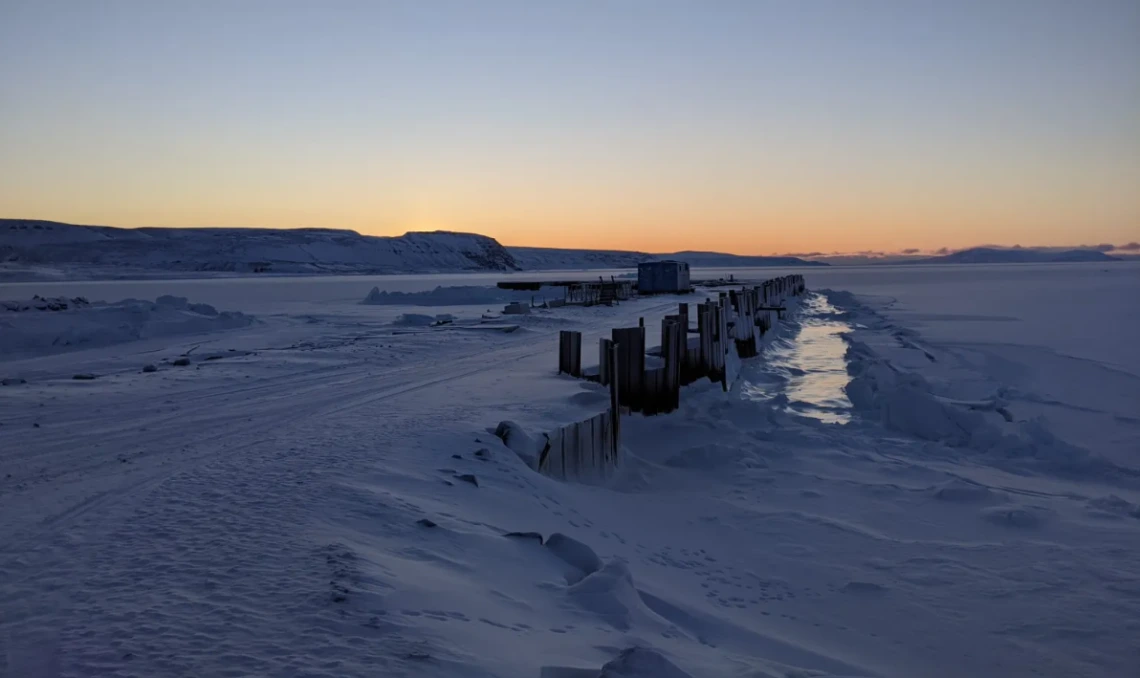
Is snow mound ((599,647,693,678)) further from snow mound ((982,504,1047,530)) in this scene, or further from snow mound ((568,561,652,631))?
snow mound ((982,504,1047,530))

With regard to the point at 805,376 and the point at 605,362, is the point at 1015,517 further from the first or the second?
the point at 805,376

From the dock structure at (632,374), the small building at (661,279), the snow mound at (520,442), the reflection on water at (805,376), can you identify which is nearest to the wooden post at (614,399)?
the dock structure at (632,374)

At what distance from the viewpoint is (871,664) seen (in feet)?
16.4

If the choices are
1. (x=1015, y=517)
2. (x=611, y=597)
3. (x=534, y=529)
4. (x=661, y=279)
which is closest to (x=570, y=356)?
(x=534, y=529)

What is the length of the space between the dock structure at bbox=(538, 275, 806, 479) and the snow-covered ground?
303 mm

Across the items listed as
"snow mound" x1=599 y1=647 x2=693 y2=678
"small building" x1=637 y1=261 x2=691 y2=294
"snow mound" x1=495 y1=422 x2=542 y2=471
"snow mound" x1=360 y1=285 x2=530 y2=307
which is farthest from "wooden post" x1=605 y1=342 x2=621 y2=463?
"small building" x1=637 y1=261 x2=691 y2=294

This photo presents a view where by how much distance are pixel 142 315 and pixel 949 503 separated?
62.0 ft

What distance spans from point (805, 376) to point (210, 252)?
540ft

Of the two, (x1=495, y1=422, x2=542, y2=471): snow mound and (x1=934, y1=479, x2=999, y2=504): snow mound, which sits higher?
(x1=495, y1=422, x2=542, y2=471): snow mound

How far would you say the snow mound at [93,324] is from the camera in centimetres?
1688

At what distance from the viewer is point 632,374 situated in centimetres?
1142

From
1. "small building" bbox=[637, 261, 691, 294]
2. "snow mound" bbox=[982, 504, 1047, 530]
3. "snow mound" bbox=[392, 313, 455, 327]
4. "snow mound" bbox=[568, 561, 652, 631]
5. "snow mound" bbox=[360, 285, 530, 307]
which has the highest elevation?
"small building" bbox=[637, 261, 691, 294]

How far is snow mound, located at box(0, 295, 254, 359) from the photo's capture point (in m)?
16.9

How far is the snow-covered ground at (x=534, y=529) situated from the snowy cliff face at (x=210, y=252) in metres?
132
